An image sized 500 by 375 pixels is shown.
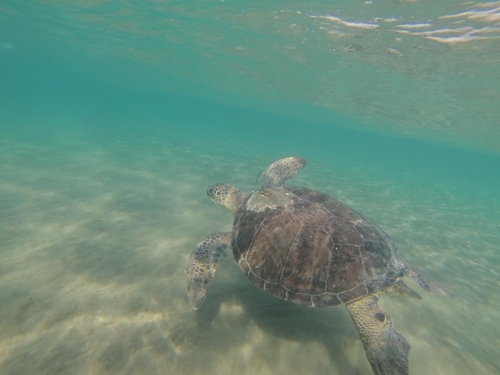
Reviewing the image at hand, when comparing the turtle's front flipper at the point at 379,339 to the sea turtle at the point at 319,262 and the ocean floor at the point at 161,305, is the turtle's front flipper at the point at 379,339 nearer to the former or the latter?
the sea turtle at the point at 319,262

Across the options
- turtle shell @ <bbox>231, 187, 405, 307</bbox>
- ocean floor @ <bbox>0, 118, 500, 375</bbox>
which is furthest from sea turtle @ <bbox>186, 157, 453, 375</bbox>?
ocean floor @ <bbox>0, 118, 500, 375</bbox>

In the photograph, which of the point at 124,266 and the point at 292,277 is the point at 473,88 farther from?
the point at 124,266

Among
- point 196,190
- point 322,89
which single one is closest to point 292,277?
point 196,190

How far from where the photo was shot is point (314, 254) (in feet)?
11.6

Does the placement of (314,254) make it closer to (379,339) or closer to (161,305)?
(379,339)

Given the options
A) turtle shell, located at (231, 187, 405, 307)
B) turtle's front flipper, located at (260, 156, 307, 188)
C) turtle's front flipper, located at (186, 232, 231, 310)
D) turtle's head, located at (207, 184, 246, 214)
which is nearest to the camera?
turtle shell, located at (231, 187, 405, 307)

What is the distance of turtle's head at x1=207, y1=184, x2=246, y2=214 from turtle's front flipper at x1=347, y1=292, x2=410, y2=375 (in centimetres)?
293

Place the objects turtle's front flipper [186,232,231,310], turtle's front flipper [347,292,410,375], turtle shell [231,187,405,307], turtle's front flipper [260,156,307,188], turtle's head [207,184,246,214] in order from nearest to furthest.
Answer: turtle's front flipper [347,292,410,375], turtle shell [231,187,405,307], turtle's front flipper [186,232,231,310], turtle's head [207,184,246,214], turtle's front flipper [260,156,307,188]

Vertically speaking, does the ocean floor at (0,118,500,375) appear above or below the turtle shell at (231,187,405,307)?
below

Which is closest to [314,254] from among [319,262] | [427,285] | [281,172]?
[319,262]

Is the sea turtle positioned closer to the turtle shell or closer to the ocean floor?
the turtle shell

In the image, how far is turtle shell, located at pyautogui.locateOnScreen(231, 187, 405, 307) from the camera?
3377 mm

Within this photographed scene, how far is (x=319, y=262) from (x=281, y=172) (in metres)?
3.05

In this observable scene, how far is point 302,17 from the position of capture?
15.1 meters
